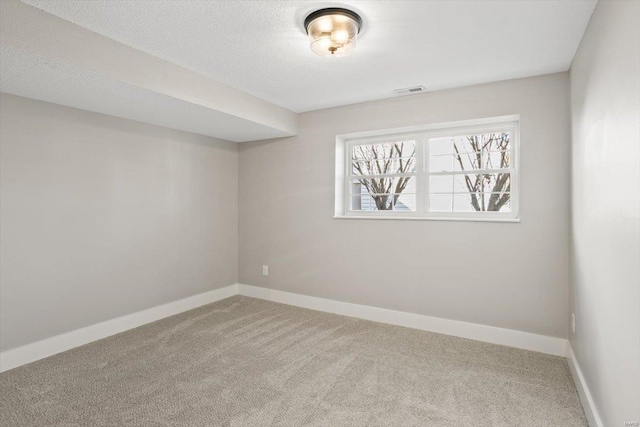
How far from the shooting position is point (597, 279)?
1.83 m

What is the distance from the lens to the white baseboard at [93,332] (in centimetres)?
258

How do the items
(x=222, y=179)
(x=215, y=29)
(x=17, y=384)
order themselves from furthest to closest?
(x=222, y=179)
(x=17, y=384)
(x=215, y=29)

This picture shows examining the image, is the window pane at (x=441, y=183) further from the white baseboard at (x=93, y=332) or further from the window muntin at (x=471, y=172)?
the white baseboard at (x=93, y=332)

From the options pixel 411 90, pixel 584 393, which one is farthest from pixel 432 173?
pixel 584 393

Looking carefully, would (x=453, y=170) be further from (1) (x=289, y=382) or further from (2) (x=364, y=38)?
(1) (x=289, y=382)

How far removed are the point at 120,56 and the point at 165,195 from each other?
1.74 meters

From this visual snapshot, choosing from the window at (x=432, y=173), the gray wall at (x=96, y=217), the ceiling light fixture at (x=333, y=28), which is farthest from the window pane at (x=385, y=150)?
the gray wall at (x=96, y=217)

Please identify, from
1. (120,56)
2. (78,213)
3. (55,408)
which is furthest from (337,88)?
(55,408)

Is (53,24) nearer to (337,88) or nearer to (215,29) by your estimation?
(215,29)

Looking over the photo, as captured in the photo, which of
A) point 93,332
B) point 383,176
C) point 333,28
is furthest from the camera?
point 383,176

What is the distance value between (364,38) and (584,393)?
106 inches

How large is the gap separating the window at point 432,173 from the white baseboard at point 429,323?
3.37ft

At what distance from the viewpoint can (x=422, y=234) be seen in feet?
11.1

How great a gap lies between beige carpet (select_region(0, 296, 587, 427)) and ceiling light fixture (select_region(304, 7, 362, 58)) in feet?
7.54
